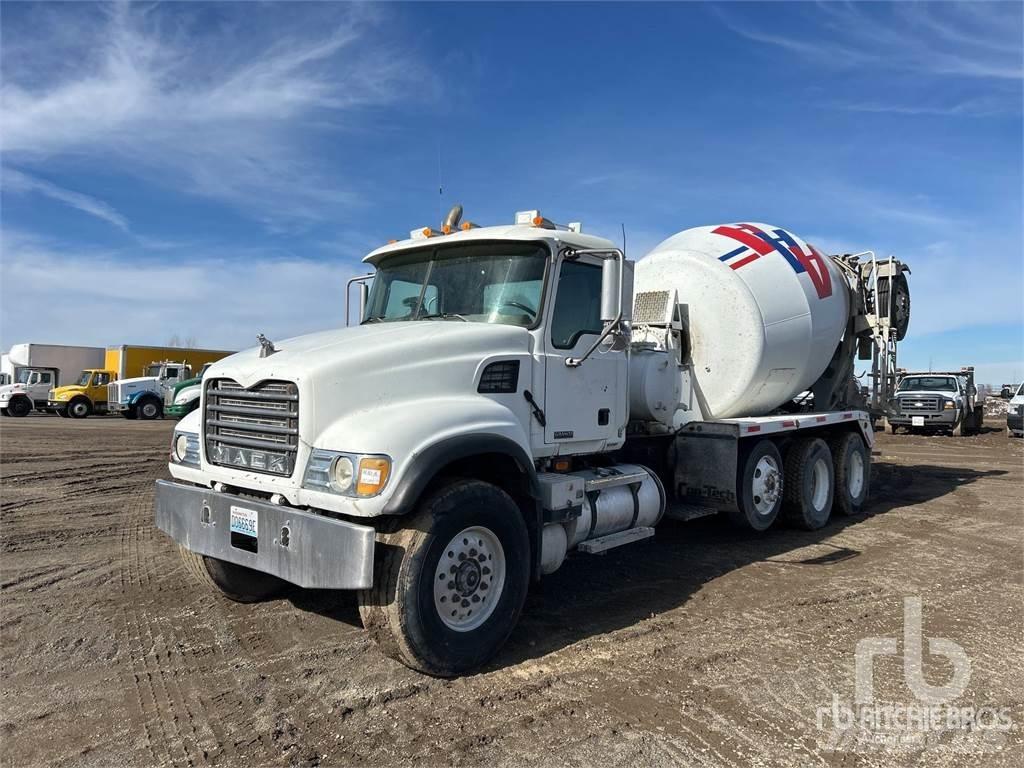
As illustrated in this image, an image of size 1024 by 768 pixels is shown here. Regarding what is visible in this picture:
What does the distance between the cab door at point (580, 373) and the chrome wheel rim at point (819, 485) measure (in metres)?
4.03

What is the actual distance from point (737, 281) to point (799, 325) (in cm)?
118

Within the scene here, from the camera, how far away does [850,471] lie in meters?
9.78

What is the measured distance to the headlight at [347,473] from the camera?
13.4ft

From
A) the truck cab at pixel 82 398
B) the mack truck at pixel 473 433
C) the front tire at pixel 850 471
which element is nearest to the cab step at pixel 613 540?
the mack truck at pixel 473 433

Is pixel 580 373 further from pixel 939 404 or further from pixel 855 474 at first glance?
pixel 939 404

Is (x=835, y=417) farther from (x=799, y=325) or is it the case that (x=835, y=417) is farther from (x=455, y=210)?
(x=455, y=210)

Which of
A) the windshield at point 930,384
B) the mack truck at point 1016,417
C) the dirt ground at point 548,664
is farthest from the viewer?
the windshield at point 930,384

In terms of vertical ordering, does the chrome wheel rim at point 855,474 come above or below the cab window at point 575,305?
below

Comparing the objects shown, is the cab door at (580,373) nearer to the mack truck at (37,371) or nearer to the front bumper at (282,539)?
the front bumper at (282,539)

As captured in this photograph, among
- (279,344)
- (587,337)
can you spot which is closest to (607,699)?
(587,337)

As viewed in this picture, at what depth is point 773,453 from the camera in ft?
27.0

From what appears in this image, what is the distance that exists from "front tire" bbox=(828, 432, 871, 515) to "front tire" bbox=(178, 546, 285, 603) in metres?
7.21

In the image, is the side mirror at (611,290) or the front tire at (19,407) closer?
the side mirror at (611,290)

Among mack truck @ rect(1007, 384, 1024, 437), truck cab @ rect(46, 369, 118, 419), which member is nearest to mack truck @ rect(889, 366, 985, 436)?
mack truck @ rect(1007, 384, 1024, 437)
